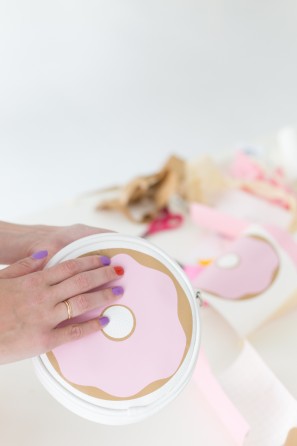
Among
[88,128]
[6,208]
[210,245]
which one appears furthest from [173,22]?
[210,245]

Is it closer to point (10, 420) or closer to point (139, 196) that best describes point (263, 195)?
point (139, 196)

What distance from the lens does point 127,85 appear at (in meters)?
3.14

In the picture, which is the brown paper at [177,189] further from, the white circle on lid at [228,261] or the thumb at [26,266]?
the thumb at [26,266]

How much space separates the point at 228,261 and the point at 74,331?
18.6 inches

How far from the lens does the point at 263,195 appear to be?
1517 millimetres

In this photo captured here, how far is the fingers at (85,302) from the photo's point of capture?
83 centimetres

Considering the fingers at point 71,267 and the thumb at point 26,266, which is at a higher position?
the thumb at point 26,266

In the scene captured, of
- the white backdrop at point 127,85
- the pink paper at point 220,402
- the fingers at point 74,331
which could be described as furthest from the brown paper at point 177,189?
the white backdrop at point 127,85

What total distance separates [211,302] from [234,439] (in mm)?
278

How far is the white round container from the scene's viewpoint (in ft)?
2.69

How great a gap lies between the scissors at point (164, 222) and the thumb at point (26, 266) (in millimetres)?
545

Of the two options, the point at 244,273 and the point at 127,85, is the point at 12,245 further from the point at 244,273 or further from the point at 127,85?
the point at 127,85

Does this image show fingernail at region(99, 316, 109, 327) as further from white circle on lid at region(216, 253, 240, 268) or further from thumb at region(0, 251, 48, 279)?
white circle on lid at region(216, 253, 240, 268)

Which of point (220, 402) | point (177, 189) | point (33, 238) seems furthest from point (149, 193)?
point (220, 402)
